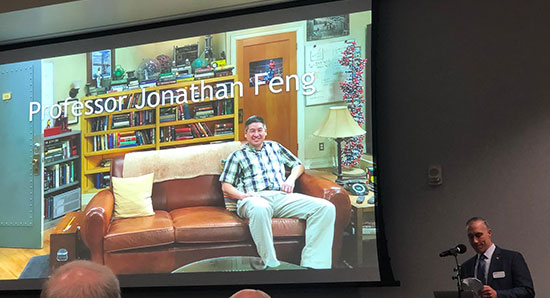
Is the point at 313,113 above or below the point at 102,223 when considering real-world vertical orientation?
above

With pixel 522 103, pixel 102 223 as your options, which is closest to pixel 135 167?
pixel 102 223

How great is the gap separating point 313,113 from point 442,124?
0.98m

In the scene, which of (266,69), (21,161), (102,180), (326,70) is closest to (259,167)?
(266,69)

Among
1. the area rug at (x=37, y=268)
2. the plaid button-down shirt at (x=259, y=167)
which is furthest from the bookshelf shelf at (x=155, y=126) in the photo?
the area rug at (x=37, y=268)

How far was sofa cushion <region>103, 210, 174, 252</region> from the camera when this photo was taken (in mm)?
4918

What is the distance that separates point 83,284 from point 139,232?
3.51 m

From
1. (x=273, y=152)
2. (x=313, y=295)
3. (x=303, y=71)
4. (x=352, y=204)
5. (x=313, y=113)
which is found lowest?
(x=313, y=295)

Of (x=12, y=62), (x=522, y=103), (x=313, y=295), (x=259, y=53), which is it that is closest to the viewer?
(x=522, y=103)

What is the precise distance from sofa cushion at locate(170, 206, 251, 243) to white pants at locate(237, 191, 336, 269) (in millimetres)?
81

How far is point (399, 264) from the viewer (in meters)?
4.55

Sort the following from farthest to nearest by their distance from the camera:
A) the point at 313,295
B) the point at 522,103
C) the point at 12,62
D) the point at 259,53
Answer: the point at 12,62 → the point at 259,53 → the point at 313,295 → the point at 522,103

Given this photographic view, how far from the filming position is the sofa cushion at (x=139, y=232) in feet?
16.1

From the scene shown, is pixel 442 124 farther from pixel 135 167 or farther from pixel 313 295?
pixel 135 167

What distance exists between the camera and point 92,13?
17.1 ft
